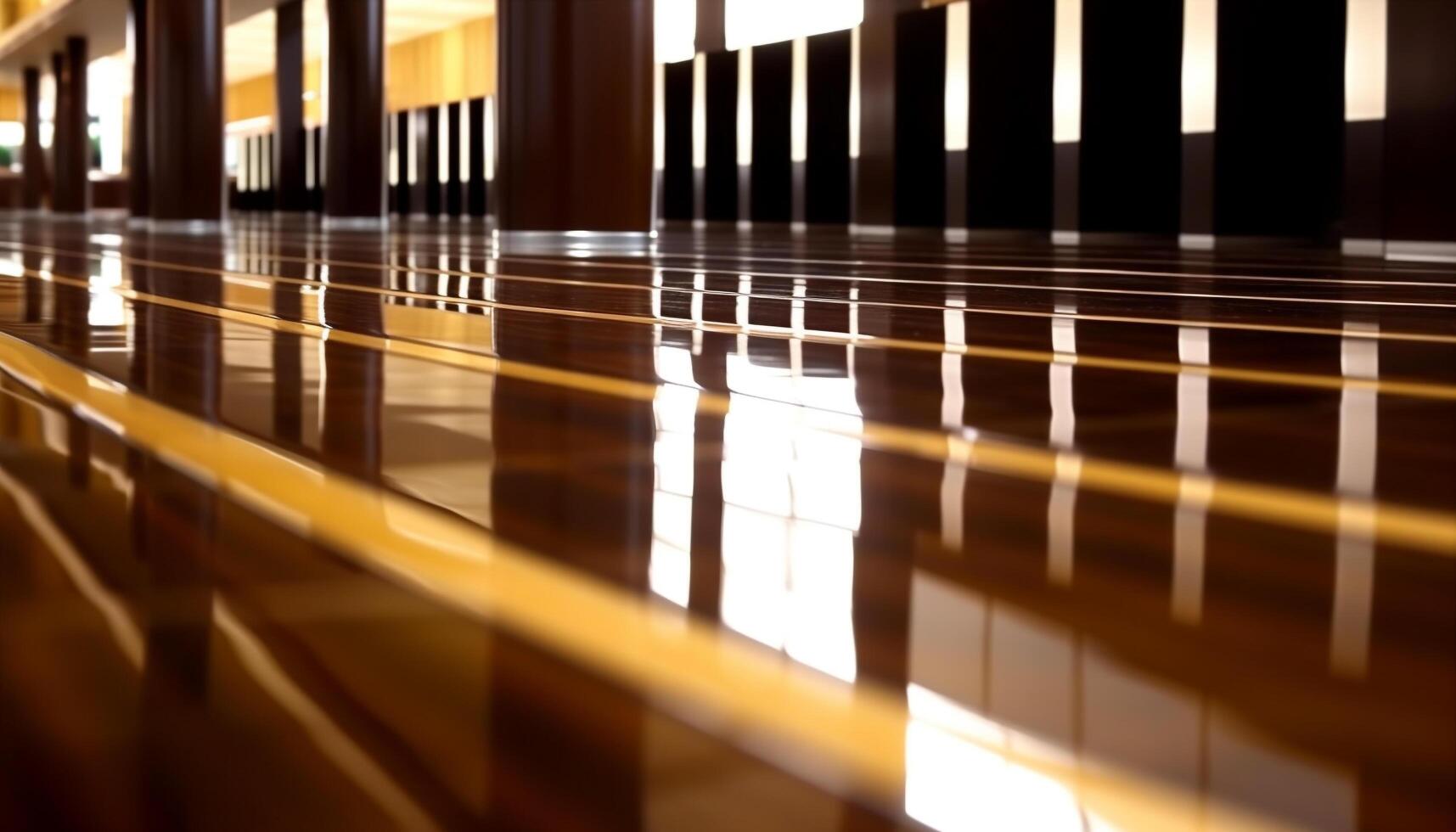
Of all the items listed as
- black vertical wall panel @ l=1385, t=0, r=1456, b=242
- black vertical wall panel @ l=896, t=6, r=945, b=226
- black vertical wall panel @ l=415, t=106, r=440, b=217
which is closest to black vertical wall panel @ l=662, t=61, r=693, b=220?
black vertical wall panel @ l=896, t=6, r=945, b=226

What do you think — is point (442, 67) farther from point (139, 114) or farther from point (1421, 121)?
Result: point (1421, 121)

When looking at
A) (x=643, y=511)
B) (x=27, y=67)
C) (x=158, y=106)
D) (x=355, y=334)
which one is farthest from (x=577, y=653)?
(x=27, y=67)

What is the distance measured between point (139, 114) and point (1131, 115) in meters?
7.93

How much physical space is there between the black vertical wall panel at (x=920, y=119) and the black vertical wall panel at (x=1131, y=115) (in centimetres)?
188

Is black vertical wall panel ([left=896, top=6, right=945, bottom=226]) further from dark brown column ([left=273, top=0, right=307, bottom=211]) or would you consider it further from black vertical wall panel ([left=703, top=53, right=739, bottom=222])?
dark brown column ([left=273, top=0, right=307, bottom=211])

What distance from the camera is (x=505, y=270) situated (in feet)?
12.4

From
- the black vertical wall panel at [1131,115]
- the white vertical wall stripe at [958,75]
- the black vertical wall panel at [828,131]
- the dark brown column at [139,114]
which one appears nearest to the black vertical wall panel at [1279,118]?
the black vertical wall panel at [1131,115]

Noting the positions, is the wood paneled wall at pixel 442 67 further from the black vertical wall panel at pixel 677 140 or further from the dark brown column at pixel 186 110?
the dark brown column at pixel 186 110

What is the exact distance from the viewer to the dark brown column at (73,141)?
66.6ft

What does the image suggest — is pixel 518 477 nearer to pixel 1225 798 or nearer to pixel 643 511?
pixel 643 511

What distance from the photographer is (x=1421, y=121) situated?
5.89 m

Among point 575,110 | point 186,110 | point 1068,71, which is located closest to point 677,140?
point 186,110

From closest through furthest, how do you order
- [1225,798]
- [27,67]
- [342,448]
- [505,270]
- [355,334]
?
[1225,798] < [342,448] < [355,334] < [505,270] < [27,67]

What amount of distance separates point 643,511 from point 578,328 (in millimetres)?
1216
